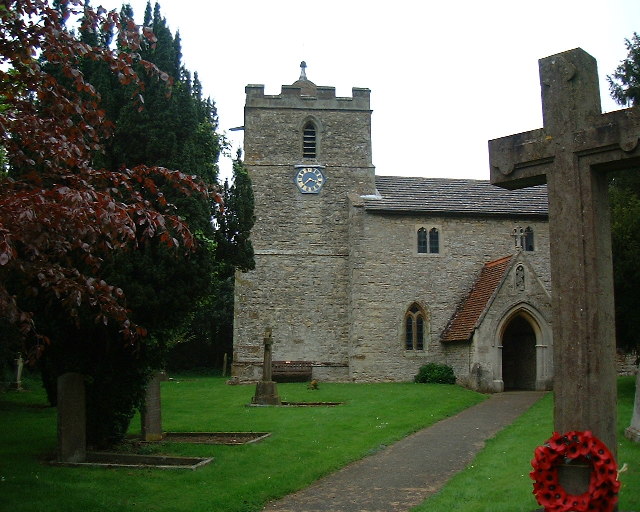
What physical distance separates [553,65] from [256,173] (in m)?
24.7

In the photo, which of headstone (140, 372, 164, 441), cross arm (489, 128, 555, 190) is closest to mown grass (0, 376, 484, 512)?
headstone (140, 372, 164, 441)

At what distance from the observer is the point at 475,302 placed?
27.5 m

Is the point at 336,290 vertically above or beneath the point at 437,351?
→ above

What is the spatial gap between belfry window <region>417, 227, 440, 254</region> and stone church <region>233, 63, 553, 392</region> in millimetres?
48

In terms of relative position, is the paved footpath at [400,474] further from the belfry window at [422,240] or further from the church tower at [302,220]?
the belfry window at [422,240]

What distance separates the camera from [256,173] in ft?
99.1

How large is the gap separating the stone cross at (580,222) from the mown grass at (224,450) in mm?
4335

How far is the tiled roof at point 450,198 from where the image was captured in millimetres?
29406

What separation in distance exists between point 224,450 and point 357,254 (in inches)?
692

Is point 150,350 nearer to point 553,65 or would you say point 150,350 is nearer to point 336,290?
point 553,65

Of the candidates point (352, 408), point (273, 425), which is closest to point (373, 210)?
point (352, 408)

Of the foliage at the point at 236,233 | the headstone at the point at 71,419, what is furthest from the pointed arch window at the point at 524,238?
the headstone at the point at 71,419

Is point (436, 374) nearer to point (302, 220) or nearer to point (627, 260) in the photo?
point (302, 220)

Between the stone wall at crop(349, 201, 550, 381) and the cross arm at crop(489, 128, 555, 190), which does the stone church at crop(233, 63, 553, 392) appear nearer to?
the stone wall at crop(349, 201, 550, 381)
